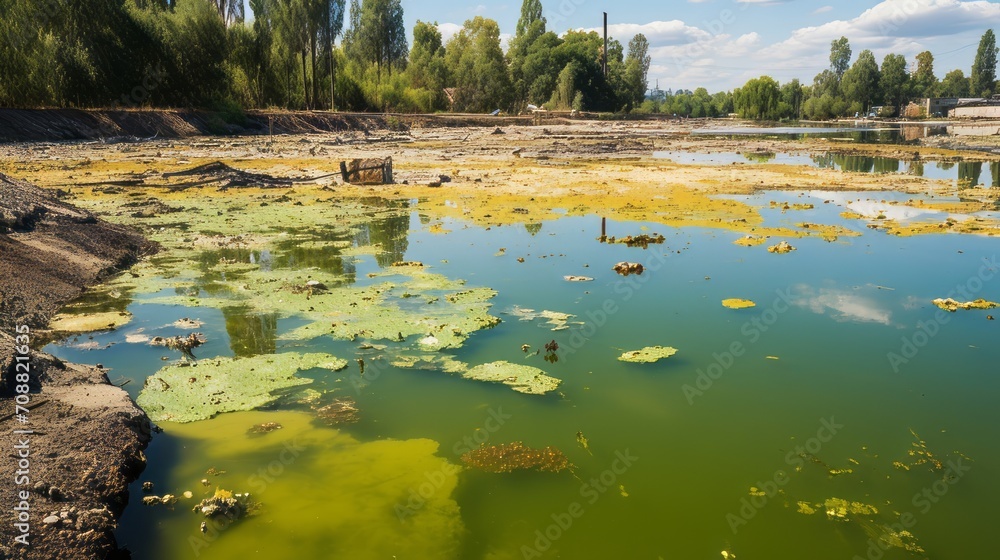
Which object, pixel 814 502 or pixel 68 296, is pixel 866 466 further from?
pixel 68 296

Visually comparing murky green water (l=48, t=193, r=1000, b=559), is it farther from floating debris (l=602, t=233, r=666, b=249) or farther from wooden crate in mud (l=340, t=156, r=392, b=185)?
wooden crate in mud (l=340, t=156, r=392, b=185)

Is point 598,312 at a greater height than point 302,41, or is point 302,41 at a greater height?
point 302,41

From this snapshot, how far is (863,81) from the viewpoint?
96.4 metres

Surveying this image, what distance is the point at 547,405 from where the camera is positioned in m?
5.30

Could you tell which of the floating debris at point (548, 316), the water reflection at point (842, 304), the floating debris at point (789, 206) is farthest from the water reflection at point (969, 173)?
the floating debris at point (548, 316)

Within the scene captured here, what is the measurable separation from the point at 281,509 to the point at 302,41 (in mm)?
49244

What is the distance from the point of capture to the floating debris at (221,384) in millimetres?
5188

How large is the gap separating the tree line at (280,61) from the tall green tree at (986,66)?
53534mm

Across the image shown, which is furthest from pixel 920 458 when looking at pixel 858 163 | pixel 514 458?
pixel 858 163

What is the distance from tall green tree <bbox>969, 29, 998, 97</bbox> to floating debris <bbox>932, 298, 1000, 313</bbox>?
111409 millimetres

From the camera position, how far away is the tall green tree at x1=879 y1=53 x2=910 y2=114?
96250 mm

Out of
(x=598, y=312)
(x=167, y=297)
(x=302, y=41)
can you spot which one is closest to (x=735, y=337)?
(x=598, y=312)

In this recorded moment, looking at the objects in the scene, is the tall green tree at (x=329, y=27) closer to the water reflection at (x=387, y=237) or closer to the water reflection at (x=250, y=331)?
the water reflection at (x=387, y=237)

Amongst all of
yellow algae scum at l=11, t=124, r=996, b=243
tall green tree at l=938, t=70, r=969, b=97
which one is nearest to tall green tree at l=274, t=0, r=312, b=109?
yellow algae scum at l=11, t=124, r=996, b=243
